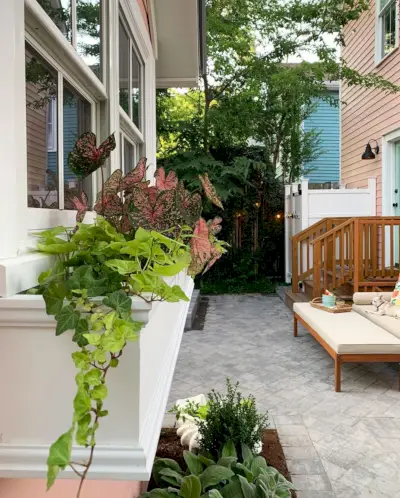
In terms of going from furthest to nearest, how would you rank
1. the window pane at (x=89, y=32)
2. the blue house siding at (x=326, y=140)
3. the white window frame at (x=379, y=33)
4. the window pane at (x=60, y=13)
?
the blue house siding at (x=326, y=140)
the white window frame at (x=379, y=33)
the window pane at (x=89, y=32)
the window pane at (x=60, y=13)

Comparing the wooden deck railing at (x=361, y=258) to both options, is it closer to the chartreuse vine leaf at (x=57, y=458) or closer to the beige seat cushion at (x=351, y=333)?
the beige seat cushion at (x=351, y=333)

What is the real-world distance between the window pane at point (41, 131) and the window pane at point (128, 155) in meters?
A: 1.55

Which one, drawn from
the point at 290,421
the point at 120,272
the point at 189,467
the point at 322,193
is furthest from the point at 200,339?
the point at 120,272

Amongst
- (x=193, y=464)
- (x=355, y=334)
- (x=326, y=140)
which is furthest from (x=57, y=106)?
(x=326, y=140)

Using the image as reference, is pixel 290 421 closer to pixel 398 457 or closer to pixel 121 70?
pixel 398 457

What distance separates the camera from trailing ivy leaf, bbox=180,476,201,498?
5.62 feet

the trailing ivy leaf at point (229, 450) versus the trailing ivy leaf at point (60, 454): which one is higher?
the trailing ivy leaf at point (60, 454)

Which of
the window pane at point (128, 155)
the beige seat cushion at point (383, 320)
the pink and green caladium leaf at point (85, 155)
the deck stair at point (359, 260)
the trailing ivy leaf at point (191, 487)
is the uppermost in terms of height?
the window pane at point (128, 155)

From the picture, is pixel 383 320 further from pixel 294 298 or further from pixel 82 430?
pixel 82 430

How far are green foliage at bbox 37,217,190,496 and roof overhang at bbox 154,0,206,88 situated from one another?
335 cm

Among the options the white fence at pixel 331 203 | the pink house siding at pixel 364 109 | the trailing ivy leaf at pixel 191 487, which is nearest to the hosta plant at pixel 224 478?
the trailing ivy leaf at pixel 191 487

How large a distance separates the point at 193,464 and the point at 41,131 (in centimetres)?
156

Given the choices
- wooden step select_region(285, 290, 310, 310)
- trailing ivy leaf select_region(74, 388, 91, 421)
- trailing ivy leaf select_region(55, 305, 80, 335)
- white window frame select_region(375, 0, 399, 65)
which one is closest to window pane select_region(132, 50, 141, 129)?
trailing ivy leaf select_region(55, 305, 80, 335)

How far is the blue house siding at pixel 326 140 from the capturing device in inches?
516
